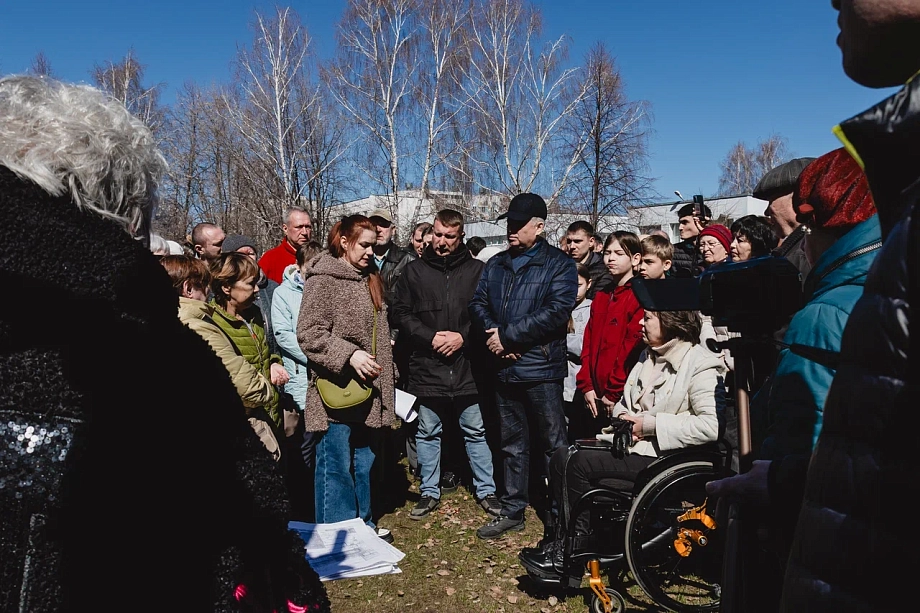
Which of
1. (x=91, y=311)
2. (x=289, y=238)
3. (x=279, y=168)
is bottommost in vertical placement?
(x=91, y=311)

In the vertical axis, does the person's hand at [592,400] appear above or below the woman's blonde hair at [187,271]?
below

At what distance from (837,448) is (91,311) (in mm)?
1191

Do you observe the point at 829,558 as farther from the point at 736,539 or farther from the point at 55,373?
the point at 55,373

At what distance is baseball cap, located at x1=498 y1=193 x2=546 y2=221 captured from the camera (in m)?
5.07

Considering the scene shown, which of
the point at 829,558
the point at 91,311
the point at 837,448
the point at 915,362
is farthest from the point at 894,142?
the point at 91,311

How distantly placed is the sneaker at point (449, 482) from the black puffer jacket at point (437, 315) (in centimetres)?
100

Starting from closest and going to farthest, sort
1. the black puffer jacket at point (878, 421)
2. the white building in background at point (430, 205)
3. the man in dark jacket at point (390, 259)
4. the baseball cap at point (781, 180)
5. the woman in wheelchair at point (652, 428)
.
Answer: the black puffer jacket at point (878, 421)
the woman in wheelchair at point (652, 428)
the baseball cap at point (781, 180)
the man in dark jacket at point (390, 259)
the white building in background at point (430, 205)

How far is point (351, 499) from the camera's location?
461cm

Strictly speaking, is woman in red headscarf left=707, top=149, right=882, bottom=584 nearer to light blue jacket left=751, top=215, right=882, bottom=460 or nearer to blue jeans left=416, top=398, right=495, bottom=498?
light blue jacket left=751, top=215, right=882, bottom=460

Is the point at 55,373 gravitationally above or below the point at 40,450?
above

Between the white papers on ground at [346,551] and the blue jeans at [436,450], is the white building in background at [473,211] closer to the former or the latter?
the blue jeans at [436,450]

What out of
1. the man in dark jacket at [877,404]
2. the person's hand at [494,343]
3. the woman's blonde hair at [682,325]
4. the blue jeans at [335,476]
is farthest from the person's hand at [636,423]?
the man in dark jacket at [877,404]

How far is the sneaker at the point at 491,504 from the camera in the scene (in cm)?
524

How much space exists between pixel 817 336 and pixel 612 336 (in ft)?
9.52
